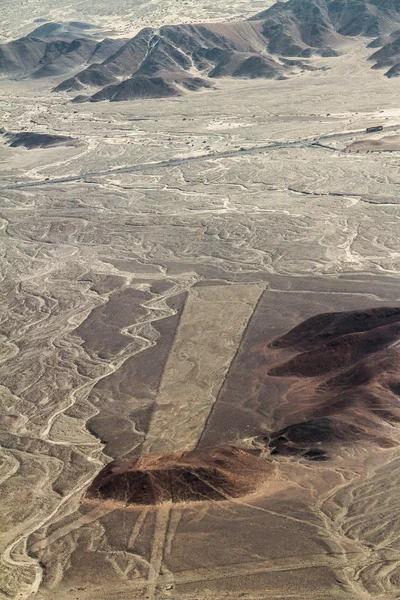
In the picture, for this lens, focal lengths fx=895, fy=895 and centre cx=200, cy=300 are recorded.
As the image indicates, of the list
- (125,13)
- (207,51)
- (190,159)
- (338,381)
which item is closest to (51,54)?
(207,51)

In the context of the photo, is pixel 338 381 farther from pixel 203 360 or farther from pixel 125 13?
pixel 125 13

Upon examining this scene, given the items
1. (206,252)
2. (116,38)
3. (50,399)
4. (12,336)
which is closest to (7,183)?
(206,252)

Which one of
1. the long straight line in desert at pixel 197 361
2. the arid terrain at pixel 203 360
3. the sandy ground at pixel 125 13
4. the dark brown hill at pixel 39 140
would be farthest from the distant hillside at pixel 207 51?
the long straight line in desert at pixel 197 361

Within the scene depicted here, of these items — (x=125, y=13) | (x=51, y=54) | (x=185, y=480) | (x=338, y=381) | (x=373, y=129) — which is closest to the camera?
(x=185, y=480)

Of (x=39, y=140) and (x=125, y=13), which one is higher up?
(x=39, y=140)

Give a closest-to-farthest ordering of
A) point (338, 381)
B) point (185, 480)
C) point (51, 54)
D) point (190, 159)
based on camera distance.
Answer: point (185, 480)
point (338, 381)
point (190, 159)
point (51, 54)

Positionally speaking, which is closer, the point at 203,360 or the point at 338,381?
the point at 338,381

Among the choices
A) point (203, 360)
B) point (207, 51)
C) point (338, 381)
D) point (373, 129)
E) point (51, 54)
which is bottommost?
point (51, 54)

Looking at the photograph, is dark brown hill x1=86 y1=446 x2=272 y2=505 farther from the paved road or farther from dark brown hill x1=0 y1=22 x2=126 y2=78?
dark brown hill x1=0 y1=22 x2=126 y2=78

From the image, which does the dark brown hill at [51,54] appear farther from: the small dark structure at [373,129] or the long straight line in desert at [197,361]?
the long straight line in desert at [197,361]
